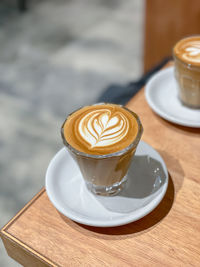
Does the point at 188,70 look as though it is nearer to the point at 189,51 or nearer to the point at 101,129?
the point at 189,51

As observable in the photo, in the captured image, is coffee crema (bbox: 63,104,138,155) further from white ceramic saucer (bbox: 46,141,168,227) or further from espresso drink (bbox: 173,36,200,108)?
espresso drink (bbox: 173,36,200,108)

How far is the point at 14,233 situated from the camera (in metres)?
0.57

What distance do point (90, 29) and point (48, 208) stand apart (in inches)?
88.8

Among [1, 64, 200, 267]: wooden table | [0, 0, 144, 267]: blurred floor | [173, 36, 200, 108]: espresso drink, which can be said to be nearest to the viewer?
[1, 64, 200, 267]: wooden table

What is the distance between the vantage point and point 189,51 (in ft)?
2.56

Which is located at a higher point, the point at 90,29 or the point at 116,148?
the point at 116,148

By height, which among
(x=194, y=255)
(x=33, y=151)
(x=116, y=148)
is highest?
(x=116, y=148)

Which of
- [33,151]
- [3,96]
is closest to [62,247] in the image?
[33,151]

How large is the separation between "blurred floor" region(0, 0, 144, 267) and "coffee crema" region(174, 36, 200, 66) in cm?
87

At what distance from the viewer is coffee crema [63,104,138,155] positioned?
56 cm

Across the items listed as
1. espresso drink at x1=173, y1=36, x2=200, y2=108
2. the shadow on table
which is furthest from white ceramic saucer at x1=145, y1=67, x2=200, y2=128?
the shadow on table

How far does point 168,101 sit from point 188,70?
0.34ft

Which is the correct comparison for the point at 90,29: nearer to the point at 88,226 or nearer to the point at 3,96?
the point at 3,96

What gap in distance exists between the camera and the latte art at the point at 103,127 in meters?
0.57
